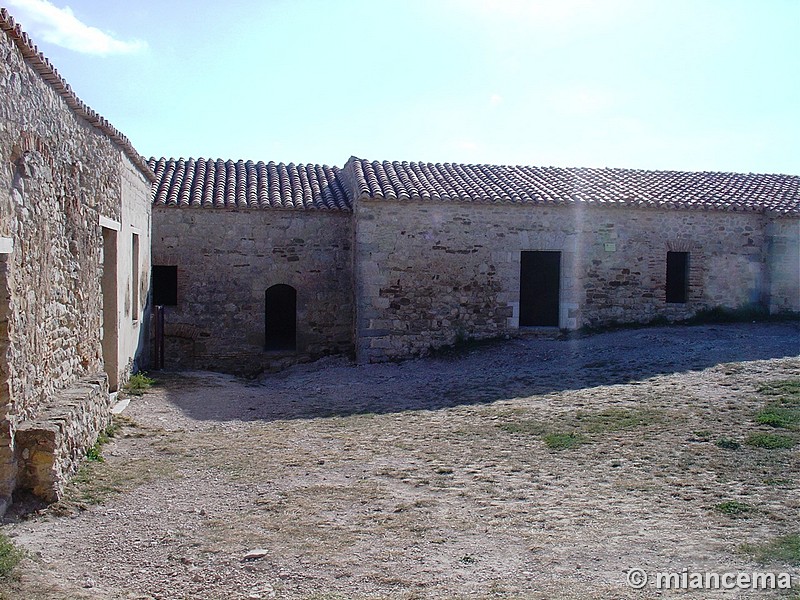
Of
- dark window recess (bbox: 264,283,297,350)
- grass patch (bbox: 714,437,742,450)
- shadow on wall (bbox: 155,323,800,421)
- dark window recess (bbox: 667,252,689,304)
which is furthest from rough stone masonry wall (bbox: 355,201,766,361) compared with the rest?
grass patch (bbox: 714,437,742,450)

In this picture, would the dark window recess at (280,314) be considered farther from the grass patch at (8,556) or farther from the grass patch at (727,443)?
the grass patch at (8,556)

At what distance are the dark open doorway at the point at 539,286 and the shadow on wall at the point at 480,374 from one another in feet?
9.48

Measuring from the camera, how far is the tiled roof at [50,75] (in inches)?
189

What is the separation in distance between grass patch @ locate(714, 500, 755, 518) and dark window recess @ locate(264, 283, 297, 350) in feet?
35.5

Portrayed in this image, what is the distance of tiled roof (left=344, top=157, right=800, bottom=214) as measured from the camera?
13.1 metres

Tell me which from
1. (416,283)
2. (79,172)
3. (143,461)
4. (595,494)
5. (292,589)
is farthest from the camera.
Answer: (416,283)

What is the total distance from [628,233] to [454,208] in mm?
3438

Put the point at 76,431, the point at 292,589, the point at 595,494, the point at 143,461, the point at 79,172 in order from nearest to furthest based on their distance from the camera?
the point at 292,589
the point at 595,494
the point at 76,431
the point at 143,461
the point at 79,172

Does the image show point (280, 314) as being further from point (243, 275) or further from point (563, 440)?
point (563, 440)

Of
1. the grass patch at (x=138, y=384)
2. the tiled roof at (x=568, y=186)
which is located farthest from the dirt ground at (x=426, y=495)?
the tiled roof at (x=568, y=186)

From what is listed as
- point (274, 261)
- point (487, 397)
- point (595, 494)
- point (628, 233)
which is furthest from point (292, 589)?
point (628, 233)

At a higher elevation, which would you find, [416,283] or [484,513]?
[416,283]

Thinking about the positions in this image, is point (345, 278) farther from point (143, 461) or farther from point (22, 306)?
point (22, 306)

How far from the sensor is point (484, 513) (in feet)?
16.4
